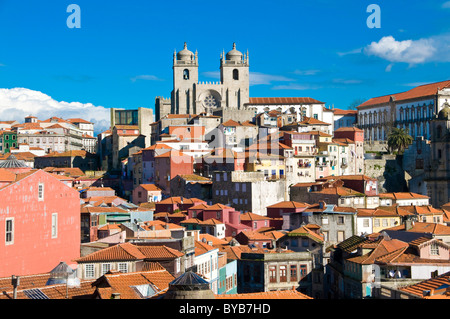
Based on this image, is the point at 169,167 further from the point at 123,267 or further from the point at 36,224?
the point at 36,224

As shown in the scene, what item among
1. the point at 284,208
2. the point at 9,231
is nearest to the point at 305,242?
the point at 284,208

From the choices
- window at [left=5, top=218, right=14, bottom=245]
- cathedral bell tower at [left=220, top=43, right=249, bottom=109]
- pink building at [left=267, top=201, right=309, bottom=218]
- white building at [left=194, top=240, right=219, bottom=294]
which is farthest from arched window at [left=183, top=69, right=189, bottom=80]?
window at [left=5, top=218, right=14, bottom=245]

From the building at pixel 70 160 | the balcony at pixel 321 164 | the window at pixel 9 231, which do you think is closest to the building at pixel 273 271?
the window at pixel 9 231

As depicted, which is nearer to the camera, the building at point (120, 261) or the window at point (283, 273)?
the building at point (120, 261)

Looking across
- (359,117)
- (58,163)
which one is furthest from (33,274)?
(359,117)

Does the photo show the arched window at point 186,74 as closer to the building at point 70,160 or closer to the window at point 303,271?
the building at point 70,160

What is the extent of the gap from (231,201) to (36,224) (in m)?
40.8

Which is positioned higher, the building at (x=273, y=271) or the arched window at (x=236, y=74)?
the arched window at (x=236, y=74)

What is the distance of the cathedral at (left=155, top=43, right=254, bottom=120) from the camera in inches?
4390

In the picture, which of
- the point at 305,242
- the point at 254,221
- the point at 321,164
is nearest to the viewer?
the point at 305,242

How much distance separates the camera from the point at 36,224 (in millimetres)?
27719

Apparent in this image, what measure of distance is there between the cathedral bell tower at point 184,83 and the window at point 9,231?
84917mm

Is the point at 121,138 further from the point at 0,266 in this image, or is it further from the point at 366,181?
the point at 0,266

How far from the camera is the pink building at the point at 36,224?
85.5 ft
